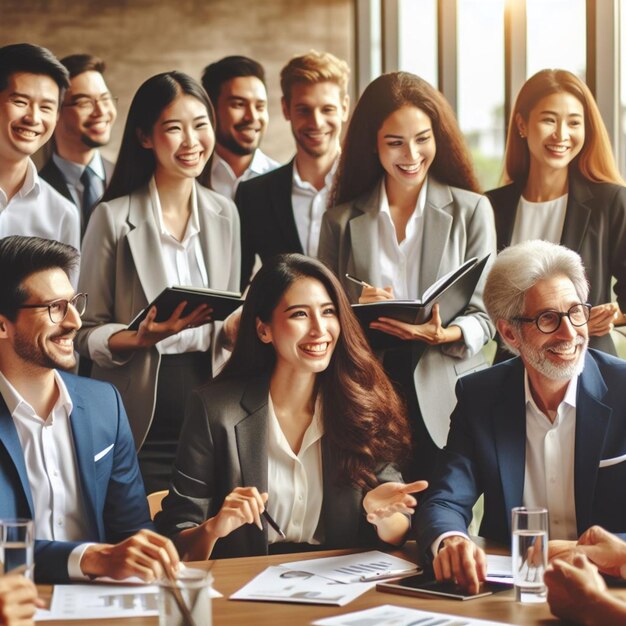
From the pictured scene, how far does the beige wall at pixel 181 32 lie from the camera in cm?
682

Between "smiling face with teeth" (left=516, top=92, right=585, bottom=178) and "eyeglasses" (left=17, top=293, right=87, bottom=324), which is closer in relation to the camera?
"eyeglasses" (left=17, top=293, right=87, bottom=324)

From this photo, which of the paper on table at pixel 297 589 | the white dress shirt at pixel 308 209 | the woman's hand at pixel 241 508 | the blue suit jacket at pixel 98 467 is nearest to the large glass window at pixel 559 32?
the white dress shirt at pixel 308 209

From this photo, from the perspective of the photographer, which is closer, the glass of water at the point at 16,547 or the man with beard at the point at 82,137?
the glass of water at the point at 16,547

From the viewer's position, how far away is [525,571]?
2023mm

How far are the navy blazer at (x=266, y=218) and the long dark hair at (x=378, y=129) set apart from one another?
36cm

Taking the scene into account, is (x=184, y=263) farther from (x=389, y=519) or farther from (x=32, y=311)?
(x=389, y=519)

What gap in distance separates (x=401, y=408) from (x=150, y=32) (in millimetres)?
4622

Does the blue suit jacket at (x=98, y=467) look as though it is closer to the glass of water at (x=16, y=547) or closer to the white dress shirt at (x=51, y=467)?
the white dress shirt at (x=51, y=467)

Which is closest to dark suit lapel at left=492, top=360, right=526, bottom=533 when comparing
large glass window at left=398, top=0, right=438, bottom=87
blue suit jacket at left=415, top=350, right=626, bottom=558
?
blue suit jacket at left=415, top=350, right=626, bottom=558

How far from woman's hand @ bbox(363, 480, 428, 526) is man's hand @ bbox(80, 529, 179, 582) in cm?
49

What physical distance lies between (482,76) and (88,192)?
6.06 ft

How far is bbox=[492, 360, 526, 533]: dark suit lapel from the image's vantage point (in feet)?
8.54

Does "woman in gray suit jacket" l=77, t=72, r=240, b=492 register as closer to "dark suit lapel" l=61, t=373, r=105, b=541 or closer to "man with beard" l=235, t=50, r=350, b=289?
"man with beard" l=235, t=50, r=350, b=289

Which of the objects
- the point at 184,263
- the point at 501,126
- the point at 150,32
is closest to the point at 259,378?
the point at 184,263
